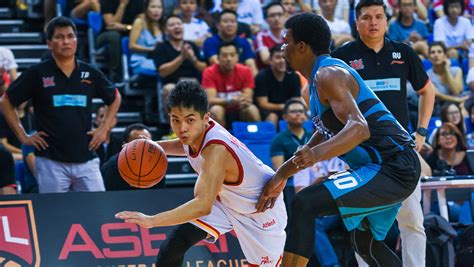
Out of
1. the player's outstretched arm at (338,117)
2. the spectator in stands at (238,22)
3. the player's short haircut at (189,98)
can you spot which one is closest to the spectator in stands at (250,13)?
the spectator in stands at (238,22)

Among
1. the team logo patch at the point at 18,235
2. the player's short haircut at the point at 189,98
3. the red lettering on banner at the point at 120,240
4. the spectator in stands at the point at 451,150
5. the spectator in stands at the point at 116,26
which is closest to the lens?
the player's short haircut at the point at 189,98

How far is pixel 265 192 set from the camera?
5.73m

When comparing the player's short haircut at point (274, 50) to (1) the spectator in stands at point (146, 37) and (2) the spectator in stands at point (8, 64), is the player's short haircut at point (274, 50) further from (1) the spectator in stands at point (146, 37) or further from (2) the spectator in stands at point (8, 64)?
(2) the spectator in stands at point (8, 64)

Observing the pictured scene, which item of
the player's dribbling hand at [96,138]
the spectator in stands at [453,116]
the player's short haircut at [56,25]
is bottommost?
the spectator in stands at [453,116]

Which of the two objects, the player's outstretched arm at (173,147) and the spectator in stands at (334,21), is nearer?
the player's outstretched arm at (173,147)

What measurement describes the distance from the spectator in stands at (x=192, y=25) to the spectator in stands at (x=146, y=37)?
1.36 ft

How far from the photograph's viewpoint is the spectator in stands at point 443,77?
12008 millimetres

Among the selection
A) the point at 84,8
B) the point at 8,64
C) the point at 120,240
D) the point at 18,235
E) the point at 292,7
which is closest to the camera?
the point at 18,235

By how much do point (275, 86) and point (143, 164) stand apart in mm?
5164

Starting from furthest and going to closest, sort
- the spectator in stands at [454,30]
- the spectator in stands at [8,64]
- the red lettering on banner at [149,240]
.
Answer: the spectator in stands at [454,30]
the spectator in stands at [8,64]
the red lettering on banner at [149,240]

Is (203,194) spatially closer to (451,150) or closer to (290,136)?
(290,136)

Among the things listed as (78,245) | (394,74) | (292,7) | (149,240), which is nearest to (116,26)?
Result: (292,7)

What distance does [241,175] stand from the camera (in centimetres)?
580

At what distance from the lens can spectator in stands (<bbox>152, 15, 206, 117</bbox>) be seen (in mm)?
11000
